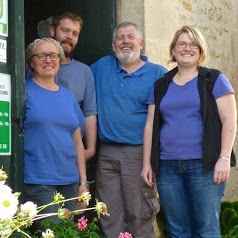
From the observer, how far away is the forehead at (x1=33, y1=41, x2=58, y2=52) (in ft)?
12.7

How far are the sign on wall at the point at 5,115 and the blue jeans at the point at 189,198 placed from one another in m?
1.09

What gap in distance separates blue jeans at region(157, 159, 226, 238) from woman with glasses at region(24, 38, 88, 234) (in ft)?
2.10

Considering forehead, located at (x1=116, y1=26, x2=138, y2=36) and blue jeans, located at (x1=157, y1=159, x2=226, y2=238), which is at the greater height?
forehead, located at (x1=116, y1=26, x2=138, y2=36)

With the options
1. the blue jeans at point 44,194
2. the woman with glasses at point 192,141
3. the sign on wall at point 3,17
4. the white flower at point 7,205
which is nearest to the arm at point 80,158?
the blue jeans at point 44,194

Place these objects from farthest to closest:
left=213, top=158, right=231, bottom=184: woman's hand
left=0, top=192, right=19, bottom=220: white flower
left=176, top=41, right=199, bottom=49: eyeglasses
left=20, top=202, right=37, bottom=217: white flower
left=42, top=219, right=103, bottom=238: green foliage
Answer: left=176, top=41, right=199, bottom=49: eyeglasses
left=213, top=158, right=231, bottom=184: woman's hand
left=42, top=219, right=103, bottom=238: green foliage
left=20, top=202, right=37, bottom=217: white flower
left=0, top=192, right=19, bottom=220: white flower

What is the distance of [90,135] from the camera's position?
173 inches

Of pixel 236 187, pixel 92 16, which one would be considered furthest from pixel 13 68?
pixel 236 187

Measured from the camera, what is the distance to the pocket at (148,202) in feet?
14.3

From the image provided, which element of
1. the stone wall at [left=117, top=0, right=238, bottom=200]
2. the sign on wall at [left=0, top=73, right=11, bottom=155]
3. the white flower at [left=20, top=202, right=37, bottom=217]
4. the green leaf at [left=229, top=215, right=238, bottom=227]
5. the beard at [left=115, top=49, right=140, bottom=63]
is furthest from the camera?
the green leaf at [left=229, top=215, right=238, bottom=227]

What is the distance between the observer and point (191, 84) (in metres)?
3.88

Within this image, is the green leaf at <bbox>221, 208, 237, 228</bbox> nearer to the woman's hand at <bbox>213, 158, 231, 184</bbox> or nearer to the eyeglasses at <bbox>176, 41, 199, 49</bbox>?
the woman's hand at <bbox>213, 158, 231, 184</bbox>

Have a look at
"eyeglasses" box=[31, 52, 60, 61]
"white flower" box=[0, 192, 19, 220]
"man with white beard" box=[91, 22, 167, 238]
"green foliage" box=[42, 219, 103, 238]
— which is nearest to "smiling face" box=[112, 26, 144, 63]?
"man with white beard" box=[91, 22, 167, 238]

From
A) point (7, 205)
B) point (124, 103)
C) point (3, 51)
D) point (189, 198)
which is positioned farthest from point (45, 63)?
point (7, 205)

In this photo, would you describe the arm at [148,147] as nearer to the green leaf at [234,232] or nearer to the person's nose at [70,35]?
the person's nose at [70,35]
